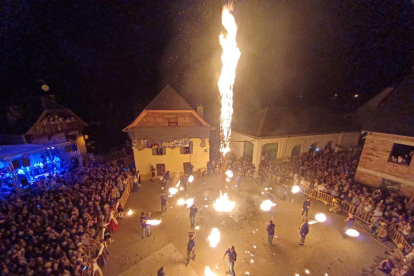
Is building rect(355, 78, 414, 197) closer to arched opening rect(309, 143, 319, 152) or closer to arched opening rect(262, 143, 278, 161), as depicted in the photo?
arched opening rect(309, 143, 319, 152)

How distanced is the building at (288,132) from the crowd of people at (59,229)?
1372 centimetres

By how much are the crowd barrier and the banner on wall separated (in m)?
9.25

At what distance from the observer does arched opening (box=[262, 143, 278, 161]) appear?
19.0 metres

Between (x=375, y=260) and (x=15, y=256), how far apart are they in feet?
53.1

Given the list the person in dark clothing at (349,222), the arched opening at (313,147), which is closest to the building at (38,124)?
the person in dark clothing at (349,222)

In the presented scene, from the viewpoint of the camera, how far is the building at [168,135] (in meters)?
16.9

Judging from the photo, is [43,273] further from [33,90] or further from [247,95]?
[33,90]

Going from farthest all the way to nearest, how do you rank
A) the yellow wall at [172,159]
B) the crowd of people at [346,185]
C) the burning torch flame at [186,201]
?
the yellow wall at [172,159]
the burning torch flame at [186,201]
the crowd of people at [346,185]

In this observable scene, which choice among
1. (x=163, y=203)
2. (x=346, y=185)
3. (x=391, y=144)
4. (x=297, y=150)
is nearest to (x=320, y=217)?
(x=346, y=185)

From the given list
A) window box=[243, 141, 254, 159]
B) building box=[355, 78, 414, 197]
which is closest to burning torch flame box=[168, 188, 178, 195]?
window box=[243, 141, 254, 159]

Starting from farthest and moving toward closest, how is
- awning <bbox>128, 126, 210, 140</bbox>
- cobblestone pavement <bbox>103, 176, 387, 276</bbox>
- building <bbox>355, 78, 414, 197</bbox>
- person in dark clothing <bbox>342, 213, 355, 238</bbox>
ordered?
awning <bbox>128, 126, 210, 140</bbox>, building <bbox>355, 78, 414, 197</bbox>, person in dark clothing <bbox>342, 213, 355, 238</bbox>, cobblestone pavement <bbox>103, 176, 387, 276</bbox>

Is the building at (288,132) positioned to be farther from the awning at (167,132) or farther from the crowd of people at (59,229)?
the crowd of people at (59,229)

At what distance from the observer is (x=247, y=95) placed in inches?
1036

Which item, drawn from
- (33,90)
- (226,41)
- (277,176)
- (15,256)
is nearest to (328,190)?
(277,176)
